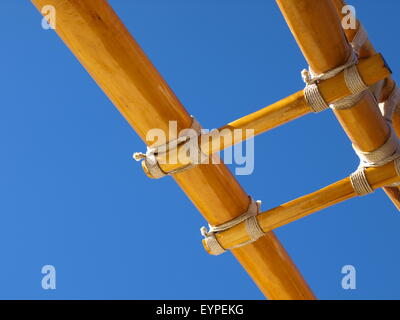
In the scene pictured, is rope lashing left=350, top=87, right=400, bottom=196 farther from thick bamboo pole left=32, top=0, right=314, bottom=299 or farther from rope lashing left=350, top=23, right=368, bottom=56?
thick bamboo pole left=32, top=0, right=314, bottom=299

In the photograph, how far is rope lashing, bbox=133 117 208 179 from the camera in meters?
5.73

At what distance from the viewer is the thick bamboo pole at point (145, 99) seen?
197 inches

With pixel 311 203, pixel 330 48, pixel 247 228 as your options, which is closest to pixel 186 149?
pixel 247 228

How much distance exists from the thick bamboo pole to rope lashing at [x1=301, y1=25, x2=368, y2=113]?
3.22 ft

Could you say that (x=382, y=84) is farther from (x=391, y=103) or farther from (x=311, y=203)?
(x=311, y=203)

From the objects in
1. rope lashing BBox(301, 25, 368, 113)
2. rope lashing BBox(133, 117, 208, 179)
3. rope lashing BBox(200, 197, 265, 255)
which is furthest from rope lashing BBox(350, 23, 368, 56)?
rope lashing BBox(200, 197, 265, 255)

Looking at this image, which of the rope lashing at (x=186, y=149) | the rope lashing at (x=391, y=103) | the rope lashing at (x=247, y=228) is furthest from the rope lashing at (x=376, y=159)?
the rope lashing at (x=186, y=149)

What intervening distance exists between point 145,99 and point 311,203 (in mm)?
1775

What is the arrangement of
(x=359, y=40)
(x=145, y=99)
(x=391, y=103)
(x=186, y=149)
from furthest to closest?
(x=391, y=103), (x=359, y=40), (x=186, y=149), (x=145, y=99)

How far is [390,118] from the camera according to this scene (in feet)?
20.8

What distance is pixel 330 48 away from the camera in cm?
551

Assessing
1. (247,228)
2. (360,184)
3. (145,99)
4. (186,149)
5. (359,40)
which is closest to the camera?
(145,99)
